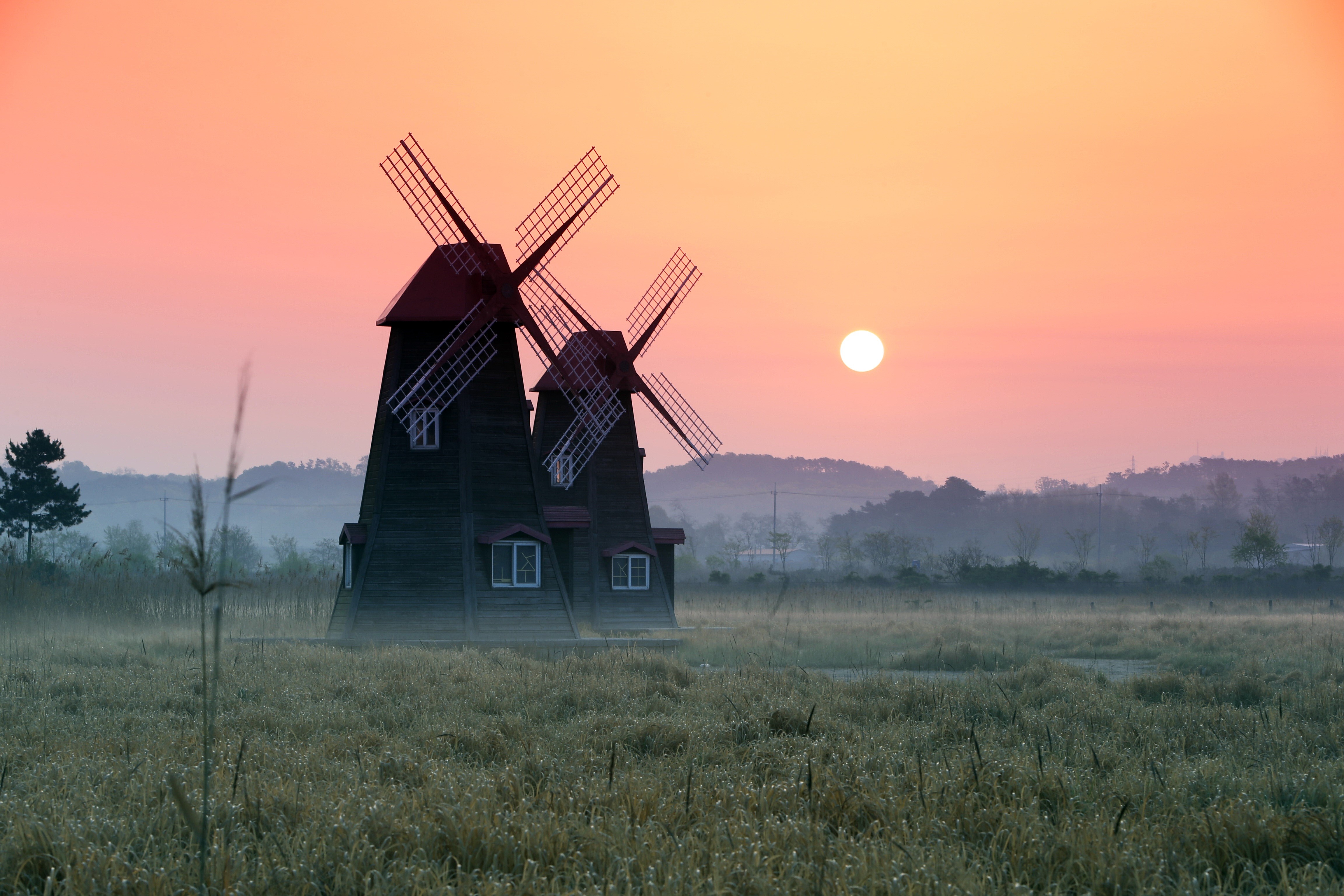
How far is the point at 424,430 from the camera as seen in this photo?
23.6 metres

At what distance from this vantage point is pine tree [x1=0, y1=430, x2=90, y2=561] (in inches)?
1874

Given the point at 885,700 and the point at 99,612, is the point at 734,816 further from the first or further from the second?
the point at 99,612

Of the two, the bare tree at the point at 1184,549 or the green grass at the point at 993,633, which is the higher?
the green grass at the point at 993,633

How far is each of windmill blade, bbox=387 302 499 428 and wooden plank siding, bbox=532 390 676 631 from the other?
728 cm

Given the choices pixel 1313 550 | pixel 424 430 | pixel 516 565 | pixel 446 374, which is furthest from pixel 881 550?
pixel 446 374

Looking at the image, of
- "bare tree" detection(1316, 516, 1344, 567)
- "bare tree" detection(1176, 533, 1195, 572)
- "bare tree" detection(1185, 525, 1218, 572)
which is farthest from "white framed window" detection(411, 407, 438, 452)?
"bare tree" detection(1176, 533, 1195, 572)

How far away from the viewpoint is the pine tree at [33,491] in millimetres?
47594

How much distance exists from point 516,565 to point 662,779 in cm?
1676

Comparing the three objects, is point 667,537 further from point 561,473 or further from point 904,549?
point 904,549

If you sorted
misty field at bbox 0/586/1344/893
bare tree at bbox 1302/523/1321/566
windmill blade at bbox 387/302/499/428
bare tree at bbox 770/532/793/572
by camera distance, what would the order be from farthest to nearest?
bare tree at bbox 1302/523/1321/566 < bare tree at bbox 770/532/793/572 < windmill blade at bbox 387/302/499/428 < misty field at bbox 0/586/1344/893

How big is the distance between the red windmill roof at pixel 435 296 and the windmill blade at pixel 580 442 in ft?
19.6

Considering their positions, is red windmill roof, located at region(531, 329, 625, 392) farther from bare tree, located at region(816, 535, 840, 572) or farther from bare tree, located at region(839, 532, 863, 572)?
bare tree, located at region(816, 535, 840, 572)

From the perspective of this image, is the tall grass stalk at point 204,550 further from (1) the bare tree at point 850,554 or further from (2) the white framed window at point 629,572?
(1) the bare tree at point 850,554

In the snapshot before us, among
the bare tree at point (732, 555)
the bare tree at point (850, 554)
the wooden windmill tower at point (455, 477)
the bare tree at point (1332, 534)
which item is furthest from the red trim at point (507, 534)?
the bare tree at point (1332, 534)
